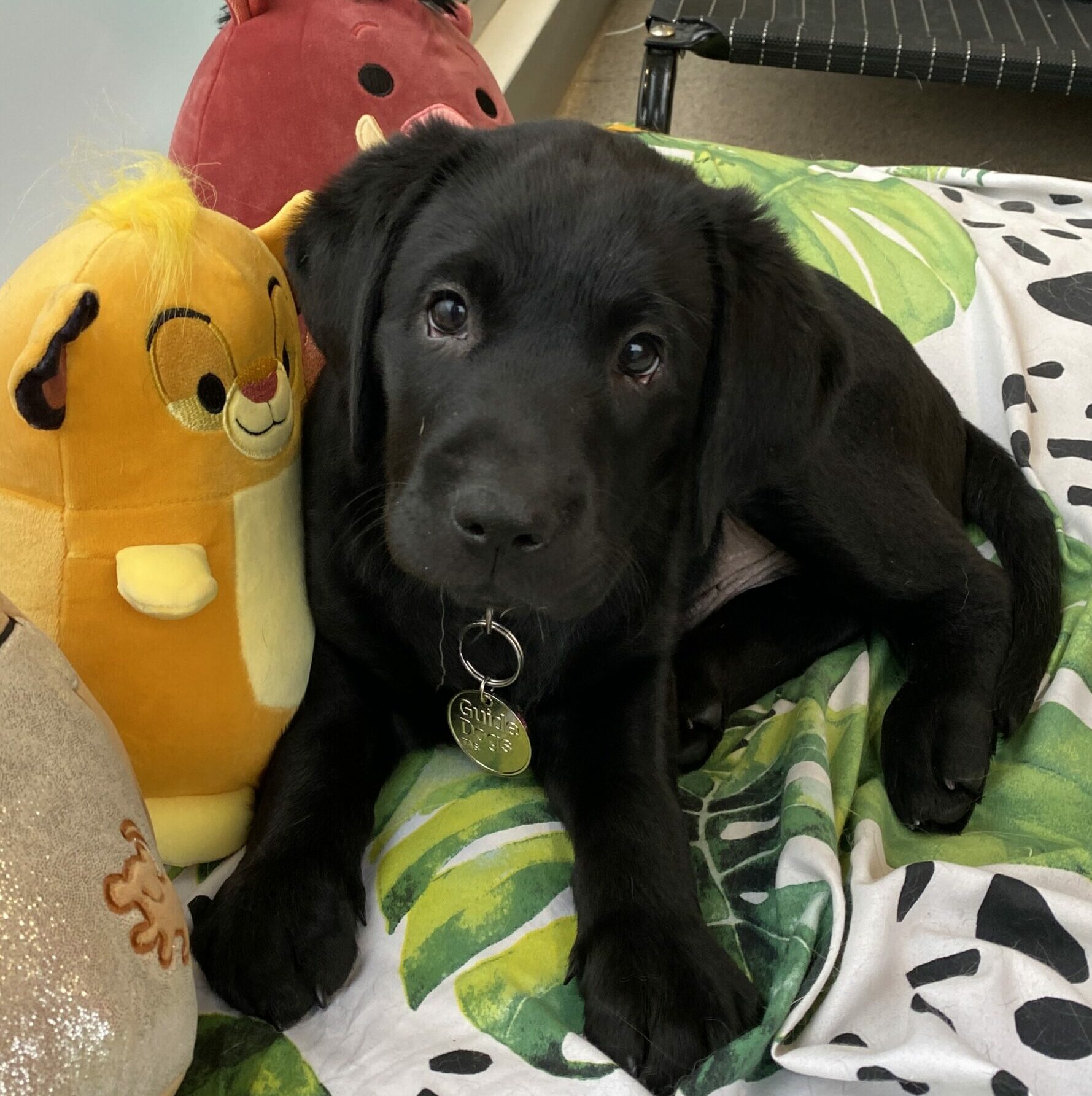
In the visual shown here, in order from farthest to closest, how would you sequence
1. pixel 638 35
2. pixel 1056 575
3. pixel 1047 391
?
pixel 638 35, pixel 1047 391, pixel 1056 575

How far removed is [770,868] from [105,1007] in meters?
0.73

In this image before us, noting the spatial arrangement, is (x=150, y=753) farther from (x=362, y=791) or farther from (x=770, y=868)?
(x=770, y=868)

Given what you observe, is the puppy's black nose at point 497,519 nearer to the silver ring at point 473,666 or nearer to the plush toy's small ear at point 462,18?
the silver ring at point 473,666

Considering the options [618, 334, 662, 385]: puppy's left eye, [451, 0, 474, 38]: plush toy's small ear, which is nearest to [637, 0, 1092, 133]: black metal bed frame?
[451, 0, 474, 38]: plush toy's small ear

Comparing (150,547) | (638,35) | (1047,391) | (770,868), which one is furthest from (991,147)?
(150,547)

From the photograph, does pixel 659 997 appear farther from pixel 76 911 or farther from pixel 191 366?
pixel 191 366

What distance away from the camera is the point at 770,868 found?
3.98 feet

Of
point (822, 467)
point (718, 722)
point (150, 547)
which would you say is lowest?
point (718, 722)

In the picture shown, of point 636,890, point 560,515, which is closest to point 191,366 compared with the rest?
point 560,515

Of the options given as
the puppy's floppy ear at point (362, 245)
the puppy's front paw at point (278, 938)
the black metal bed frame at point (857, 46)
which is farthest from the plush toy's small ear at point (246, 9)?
the black metal bed frame at point (857, 46)

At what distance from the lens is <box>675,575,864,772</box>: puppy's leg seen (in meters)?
1.45

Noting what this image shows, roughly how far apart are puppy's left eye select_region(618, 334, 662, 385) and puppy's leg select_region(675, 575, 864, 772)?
53cm

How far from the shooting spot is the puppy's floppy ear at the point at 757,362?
3.77ft

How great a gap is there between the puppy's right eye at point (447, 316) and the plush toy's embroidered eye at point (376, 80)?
0.77 metres
